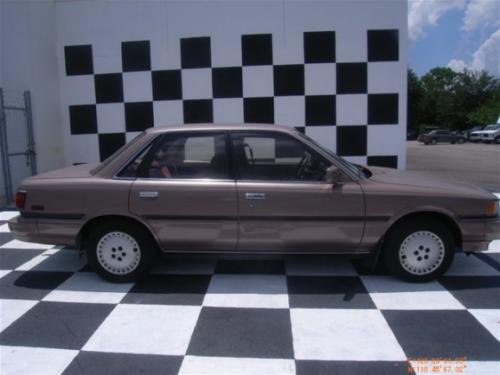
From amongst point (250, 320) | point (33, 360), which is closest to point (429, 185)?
point (250, 320)

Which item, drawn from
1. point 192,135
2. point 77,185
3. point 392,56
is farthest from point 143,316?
point 392,56

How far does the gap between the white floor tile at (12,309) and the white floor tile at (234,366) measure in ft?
4.29

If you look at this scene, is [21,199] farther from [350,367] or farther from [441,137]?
[441,137]

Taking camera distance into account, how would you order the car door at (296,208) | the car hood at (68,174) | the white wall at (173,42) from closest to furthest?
the car door at (296,208)
the car hood at (68,174)
the white wall at (173,42)

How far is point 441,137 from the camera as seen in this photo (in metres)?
29.0

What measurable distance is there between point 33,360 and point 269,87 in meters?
3.96

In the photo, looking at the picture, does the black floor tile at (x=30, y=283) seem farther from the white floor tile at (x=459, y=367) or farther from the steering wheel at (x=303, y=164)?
the white floor tile at (x=459, y=367)

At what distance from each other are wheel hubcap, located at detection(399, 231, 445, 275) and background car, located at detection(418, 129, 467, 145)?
90.6 feet

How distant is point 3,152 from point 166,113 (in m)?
2.12

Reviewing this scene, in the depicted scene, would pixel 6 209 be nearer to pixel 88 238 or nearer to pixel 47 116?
pixel 47 116

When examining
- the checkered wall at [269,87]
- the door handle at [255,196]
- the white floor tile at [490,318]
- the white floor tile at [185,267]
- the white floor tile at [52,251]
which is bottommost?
the white floor tile at [490,318]

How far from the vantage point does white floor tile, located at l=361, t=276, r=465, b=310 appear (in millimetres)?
2916

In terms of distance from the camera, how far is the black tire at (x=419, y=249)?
325cm

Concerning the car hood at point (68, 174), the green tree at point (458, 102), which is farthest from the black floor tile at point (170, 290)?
the green tree at point (458, 102)
